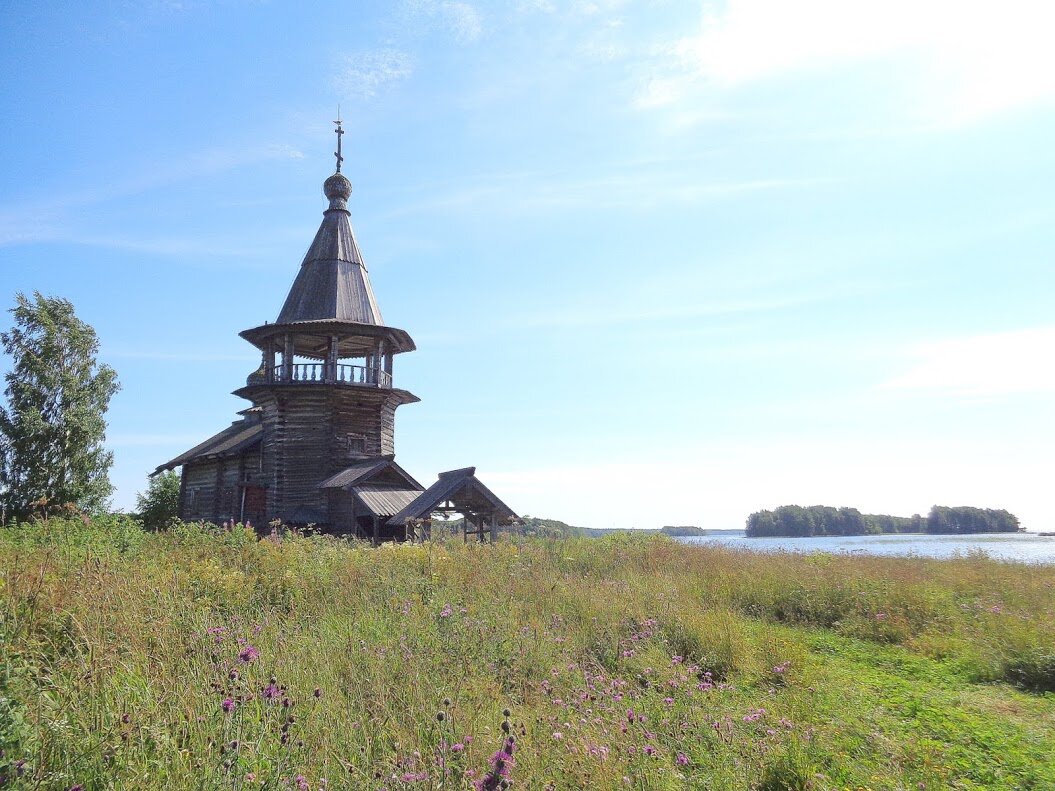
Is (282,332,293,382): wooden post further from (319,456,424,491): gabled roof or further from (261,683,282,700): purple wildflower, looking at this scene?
(261,683,282,700): purple wildflower

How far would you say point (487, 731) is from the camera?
4.03 metres

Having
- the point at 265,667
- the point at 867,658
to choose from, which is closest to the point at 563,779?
the point at 265,667

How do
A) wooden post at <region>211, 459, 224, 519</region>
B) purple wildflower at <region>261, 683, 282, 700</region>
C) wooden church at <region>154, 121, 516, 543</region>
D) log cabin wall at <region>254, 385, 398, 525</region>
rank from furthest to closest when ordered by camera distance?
1. wooden post at <region>211, 459, 224, 519</region>
2. log cabin wall at <region>254, 385, 398, 525</region>
3. wooden church at <region>154, 121, 516, 543</region>
4. purple wildflower at <region>261, 683, 282, 700</region>

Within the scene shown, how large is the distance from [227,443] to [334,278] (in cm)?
815

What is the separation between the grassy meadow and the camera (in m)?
3.55

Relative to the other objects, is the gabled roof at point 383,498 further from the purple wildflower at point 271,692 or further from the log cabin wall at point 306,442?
the purple wildflower at point 271,692

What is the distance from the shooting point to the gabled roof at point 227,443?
2369 cm

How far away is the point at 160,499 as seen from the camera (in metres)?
32.3

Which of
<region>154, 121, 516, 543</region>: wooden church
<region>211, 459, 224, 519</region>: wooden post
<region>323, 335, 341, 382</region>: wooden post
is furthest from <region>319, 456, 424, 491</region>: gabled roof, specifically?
<region>211, 459, 224, 519</region>: wooden post

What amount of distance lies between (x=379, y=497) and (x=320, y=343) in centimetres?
836

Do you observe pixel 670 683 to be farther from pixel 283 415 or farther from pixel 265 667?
pixel 283 415

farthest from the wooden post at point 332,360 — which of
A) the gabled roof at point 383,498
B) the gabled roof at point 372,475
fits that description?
the gabled roof at point 383,498

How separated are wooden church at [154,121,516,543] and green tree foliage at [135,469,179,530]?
686 centimetres

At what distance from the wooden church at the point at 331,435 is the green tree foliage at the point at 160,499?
6855 millimetres
